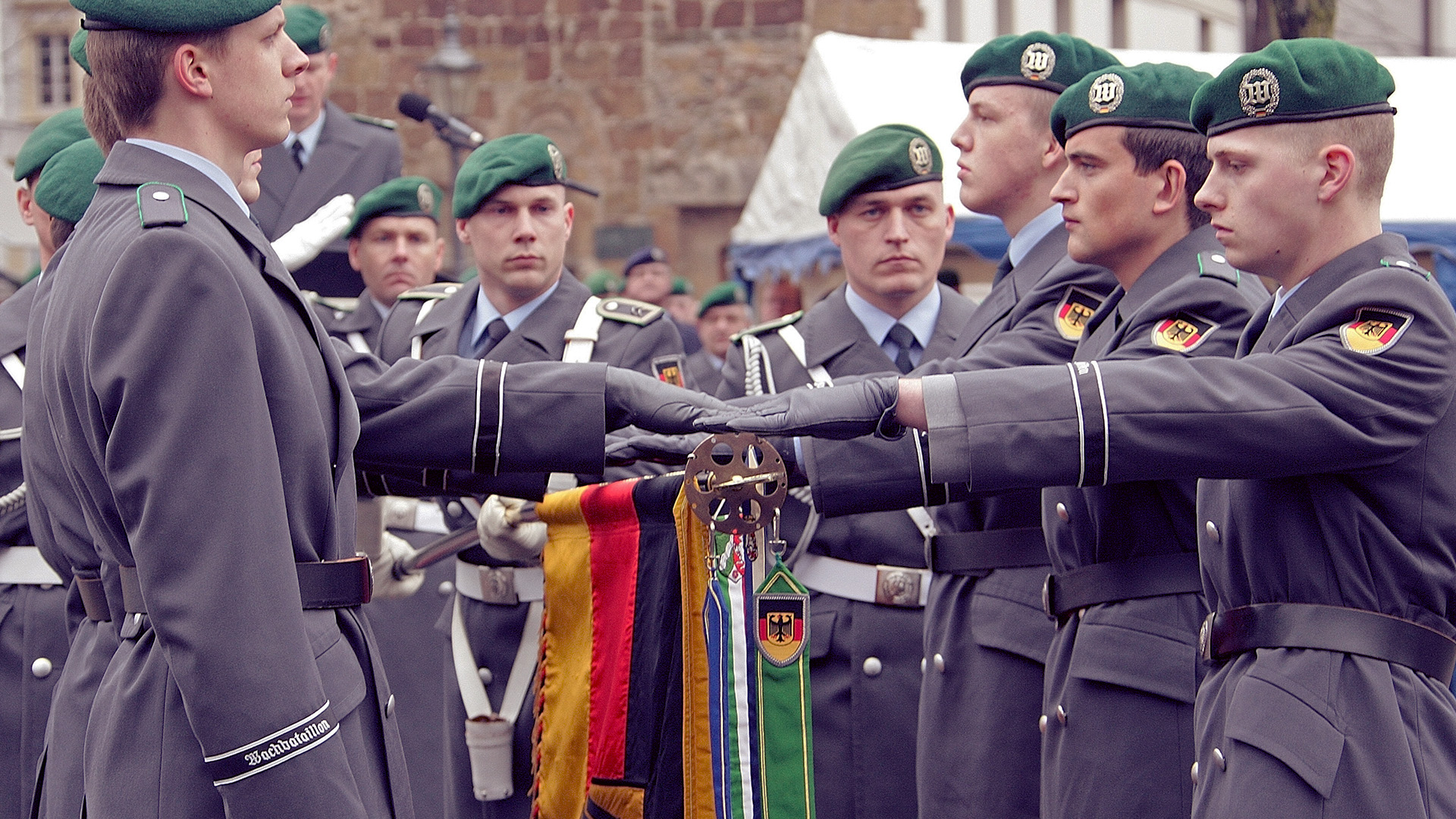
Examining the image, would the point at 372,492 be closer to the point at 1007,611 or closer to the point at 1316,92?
the point at 1007,611

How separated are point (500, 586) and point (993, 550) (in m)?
1.44

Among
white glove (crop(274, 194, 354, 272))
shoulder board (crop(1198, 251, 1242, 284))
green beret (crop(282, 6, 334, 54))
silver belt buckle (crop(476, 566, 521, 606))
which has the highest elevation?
green beret (crop(282, 6, 334, 54))

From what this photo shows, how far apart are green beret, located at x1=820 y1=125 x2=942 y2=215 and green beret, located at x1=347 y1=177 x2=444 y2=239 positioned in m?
1.61

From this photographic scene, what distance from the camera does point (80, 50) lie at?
307cm

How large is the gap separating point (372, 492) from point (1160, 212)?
1630 mm

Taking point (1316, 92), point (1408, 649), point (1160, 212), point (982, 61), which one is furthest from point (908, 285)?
point (1408, 649)

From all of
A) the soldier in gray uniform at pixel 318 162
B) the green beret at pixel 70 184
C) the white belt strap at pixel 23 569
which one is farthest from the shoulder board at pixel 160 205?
the soldier in gray uniform at pixel 318 162

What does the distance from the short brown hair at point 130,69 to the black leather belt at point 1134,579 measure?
1.72 meters

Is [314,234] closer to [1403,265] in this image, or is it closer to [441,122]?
[441,122]

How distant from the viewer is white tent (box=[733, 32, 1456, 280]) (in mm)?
9016

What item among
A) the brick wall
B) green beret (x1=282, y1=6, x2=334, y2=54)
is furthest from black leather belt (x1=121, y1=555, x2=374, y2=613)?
the brick wall

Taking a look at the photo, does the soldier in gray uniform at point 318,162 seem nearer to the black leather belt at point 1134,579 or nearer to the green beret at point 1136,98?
the green beret at point 1136,98

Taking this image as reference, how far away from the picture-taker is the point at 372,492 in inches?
132

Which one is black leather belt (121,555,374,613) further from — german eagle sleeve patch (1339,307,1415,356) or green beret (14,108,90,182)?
green beret (14,108,90,182)
